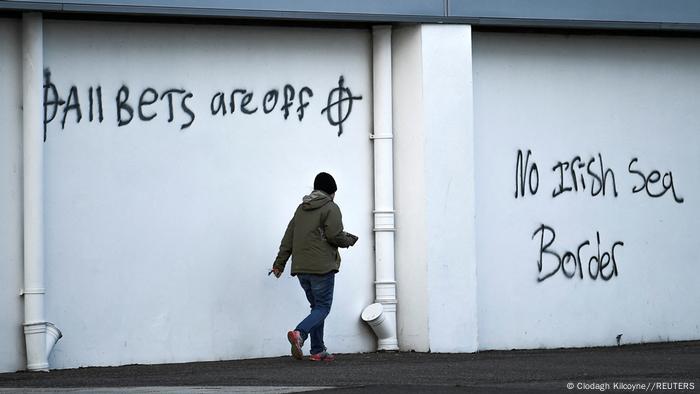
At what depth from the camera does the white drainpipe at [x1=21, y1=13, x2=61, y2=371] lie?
12.7 metres

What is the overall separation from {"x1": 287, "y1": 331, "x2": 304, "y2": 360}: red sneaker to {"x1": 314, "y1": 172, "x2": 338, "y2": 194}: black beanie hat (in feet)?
4.54

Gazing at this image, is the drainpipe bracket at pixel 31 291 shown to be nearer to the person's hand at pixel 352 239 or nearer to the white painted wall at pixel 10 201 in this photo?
the white painted wall at pixel 10 201

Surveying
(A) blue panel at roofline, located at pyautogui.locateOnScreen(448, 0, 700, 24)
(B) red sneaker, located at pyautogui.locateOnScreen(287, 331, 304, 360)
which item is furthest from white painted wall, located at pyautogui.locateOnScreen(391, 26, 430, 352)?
(B) red sneaker, located at pyautogui.locateOnScreen(287, 331, 304, 360)

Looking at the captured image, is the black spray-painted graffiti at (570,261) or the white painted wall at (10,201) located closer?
the white painted wall at (10,201)

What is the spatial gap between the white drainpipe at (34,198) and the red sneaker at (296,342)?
212 centimetres

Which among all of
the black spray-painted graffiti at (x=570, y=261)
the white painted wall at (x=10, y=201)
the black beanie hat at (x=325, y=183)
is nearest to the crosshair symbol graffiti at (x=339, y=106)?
the black beanie hat at (x=325, y=183)

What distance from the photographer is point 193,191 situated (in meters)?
13.6

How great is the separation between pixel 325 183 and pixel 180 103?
1628 mm

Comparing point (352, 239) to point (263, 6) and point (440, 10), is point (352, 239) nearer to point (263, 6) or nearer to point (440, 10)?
point (263, 6)

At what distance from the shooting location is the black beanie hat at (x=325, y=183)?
13258mm

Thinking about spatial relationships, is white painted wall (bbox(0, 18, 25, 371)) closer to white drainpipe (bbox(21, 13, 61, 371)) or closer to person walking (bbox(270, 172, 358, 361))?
white drainpipe (bbox(21, 13, 61, 371))

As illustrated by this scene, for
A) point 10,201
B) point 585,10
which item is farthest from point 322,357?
→ point 585,10

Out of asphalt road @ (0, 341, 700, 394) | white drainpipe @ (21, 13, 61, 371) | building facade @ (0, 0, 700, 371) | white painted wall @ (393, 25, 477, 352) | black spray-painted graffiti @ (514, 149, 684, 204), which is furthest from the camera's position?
black spray-painted graffiti @ (514, 149, 684, 204)

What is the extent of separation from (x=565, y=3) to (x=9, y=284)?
623 cm
